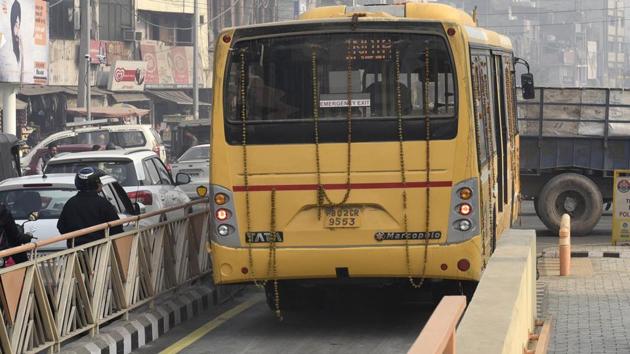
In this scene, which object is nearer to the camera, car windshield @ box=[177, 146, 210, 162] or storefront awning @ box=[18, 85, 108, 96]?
car windshield @ box=[177, 146, 210, 162]

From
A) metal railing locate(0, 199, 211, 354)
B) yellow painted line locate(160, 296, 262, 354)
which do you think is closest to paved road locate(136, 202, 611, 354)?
yellow painted line locate(160, 296, 262, 354)

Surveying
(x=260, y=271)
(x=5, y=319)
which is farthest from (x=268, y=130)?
(x=5, y=319)

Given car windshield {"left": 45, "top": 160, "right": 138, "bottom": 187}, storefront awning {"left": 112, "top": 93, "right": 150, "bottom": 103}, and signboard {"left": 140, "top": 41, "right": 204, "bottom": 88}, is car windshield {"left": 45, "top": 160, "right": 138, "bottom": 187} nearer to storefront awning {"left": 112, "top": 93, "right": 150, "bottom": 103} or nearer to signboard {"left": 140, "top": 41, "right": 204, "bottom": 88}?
storefront awning {"left": 112, "top": 93, "right": 150, "bottom": 103}

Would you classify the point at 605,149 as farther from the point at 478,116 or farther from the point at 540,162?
the point at 478,116

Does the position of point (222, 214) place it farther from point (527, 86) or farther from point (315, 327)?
point (527, 86)

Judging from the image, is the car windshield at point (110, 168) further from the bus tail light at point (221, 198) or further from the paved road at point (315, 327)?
the bus tail light at point (221, 198)

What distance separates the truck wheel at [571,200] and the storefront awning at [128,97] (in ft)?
147

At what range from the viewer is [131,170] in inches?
766

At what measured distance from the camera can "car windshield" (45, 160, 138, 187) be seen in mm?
19047

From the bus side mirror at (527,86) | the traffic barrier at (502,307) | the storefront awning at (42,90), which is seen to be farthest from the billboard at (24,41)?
the traffic barrier at (502,307)

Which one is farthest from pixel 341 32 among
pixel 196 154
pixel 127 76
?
pixel 127 76

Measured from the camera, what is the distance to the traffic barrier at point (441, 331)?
202 inches

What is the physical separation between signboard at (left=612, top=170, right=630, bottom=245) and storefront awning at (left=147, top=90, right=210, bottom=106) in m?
50.1

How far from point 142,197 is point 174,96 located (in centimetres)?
5545
